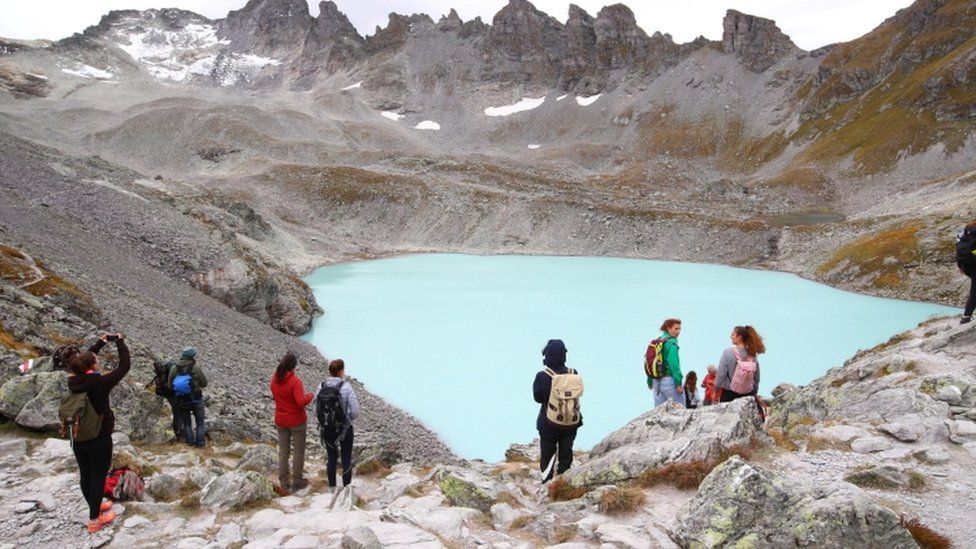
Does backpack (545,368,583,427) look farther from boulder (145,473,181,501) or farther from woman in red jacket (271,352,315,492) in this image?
boulder (145,473,181,501)

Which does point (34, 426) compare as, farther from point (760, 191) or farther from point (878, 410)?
point (760, 191)

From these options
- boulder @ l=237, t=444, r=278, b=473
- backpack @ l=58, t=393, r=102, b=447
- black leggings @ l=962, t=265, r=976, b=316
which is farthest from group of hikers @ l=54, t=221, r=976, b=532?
black leggings @ l=962, t=265, r=976, b=316

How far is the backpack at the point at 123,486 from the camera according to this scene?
30.1 ft

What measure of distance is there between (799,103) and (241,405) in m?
151

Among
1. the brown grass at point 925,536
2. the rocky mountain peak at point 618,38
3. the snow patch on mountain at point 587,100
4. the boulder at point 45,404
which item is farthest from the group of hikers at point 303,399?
the rocky mountain peak at point 618,38

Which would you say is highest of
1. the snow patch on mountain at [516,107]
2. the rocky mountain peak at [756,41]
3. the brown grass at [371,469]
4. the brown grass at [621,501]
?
the rocky mountain peak at [756,41]

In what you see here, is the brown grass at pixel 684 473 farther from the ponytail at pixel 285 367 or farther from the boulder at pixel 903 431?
the ponytail at pixel 285 367

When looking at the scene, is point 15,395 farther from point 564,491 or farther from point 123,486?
point 564,491

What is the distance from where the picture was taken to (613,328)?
123 feet

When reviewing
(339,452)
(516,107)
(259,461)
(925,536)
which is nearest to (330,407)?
(339,452)

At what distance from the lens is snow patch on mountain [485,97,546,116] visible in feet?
616

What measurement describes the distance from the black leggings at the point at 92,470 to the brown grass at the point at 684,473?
8105 millimetres

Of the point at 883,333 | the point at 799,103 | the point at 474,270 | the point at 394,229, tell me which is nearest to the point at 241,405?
the point at 883,333

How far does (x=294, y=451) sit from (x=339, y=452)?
2.99 feet
